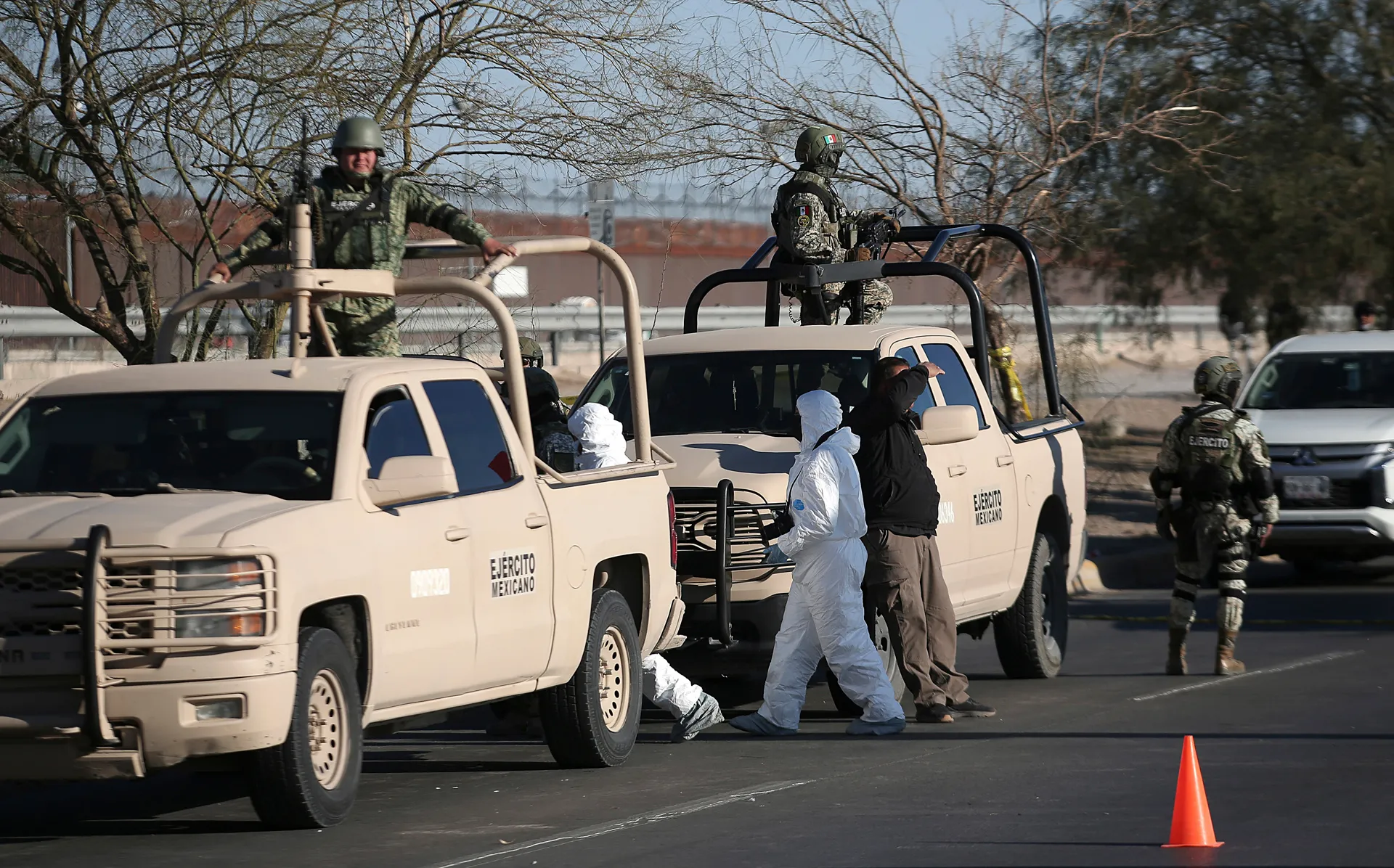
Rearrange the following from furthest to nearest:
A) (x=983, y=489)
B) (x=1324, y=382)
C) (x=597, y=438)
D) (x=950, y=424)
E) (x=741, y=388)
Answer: (x=1324, y=382) < (x=983, y=489) < (x=741, y=388) < (x=950, y=424) < (x=597, y=438)

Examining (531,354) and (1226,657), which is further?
(1226,657)

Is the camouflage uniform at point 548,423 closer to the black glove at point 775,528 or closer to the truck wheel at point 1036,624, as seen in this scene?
the black glove at point 775,528

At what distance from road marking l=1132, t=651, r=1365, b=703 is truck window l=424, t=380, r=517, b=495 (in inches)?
180

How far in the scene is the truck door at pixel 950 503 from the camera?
11.5 metres

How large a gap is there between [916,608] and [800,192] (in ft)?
11.7

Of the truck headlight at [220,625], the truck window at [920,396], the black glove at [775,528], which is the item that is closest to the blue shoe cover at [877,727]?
the black glove at [775,528]

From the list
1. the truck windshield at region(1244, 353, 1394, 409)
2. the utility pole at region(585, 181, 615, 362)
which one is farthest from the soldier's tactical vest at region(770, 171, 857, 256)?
the truck windshield at region(1244, 353, 1394, 409)

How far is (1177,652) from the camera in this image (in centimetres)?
1295

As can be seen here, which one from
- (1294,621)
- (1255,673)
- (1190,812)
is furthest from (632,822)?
(1294,621)

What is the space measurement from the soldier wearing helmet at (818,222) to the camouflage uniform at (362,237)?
360cm

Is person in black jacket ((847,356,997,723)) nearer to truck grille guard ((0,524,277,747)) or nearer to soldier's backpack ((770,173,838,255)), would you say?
soldier's backpack ((770,173,838,255))

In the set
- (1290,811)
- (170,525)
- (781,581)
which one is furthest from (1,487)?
(1290,811)

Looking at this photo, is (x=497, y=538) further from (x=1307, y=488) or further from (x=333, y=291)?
(x=1307, y=488)

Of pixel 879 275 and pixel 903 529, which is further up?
pixel 879 275
